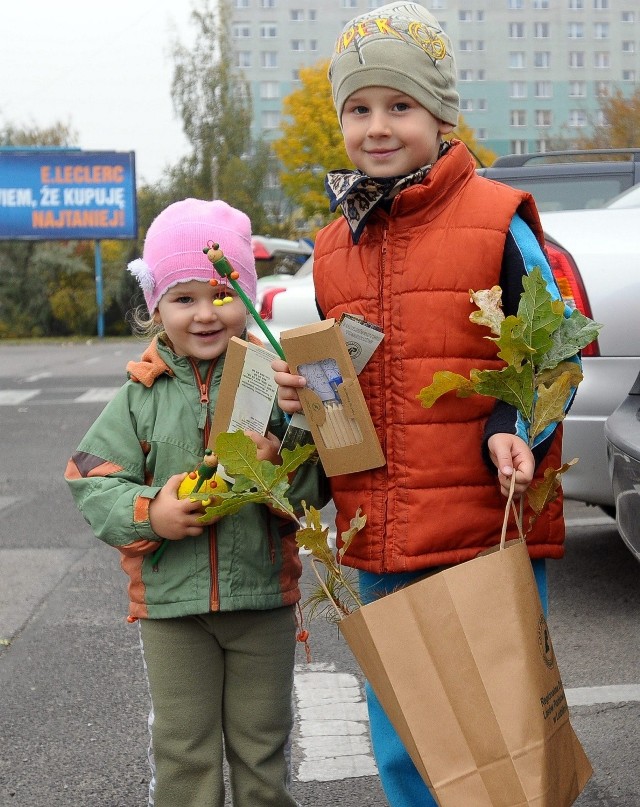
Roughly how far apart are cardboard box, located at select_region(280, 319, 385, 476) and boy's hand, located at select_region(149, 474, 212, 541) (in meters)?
0.28

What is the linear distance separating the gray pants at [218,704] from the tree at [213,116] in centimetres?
5351

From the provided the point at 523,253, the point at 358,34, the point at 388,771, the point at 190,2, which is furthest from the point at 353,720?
the point at 190,2

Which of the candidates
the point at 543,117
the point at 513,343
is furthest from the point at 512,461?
the point at 543,117

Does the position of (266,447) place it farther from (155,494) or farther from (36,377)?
(36,377)

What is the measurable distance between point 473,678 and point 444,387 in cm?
51

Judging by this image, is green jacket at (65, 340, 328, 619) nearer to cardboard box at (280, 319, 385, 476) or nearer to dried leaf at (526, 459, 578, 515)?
cardboard box at (280, 319, 385, 476)

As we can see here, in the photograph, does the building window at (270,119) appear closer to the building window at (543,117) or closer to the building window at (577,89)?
the building window at (543,117)

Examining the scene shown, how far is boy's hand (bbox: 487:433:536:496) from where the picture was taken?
2.13 m

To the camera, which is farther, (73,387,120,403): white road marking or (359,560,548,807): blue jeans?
Answer: (73,387,120,403): white road marking

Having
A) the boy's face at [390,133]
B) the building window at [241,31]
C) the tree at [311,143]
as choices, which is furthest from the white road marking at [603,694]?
the building window at [241,31]

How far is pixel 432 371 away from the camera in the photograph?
89.7 inches

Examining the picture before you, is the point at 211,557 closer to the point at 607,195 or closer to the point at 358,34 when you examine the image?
the point at 358,34

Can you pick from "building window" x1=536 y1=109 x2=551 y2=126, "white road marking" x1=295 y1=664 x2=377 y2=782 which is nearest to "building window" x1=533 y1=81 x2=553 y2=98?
"building window" x1=536 y1=109 x2=551 y2=126

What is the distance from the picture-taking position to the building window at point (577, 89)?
93.4 meters
